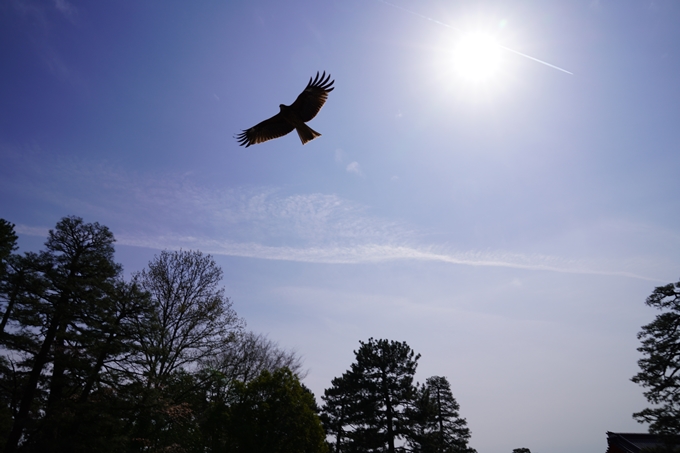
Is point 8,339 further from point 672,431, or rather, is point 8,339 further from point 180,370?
point 672,431

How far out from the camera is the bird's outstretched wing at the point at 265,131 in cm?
1073

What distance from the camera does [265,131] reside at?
35.6 ft

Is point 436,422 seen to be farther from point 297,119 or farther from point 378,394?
point 297,119

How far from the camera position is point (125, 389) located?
50.0ft

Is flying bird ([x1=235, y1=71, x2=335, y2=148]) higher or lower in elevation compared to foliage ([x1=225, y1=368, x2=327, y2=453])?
higher

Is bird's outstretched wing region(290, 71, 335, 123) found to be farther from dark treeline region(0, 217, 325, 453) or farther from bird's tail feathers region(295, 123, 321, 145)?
dark treeline region(0, 217, 325, 453)

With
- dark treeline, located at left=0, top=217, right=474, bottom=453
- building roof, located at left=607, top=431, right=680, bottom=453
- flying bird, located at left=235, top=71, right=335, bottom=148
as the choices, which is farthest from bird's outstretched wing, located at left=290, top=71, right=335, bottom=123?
building roof, located at left=607, top=431, right=680, bottom=453

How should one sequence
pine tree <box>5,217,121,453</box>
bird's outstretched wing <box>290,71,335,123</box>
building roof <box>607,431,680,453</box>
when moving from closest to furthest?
bird's outstretched wing <box>290,71,335,123</box>
pine tree <box>5,217,121,453</box>
building roof <box>607,431,680,453</box>

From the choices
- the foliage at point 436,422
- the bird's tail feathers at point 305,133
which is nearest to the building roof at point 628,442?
the foliage at point 436,422

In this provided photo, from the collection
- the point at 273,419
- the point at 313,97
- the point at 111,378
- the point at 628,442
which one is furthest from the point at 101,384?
the point at 628,442

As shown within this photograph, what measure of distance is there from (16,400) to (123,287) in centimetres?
542

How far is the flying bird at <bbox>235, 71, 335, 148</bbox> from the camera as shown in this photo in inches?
387

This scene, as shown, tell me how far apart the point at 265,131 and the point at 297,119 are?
3.55 ft

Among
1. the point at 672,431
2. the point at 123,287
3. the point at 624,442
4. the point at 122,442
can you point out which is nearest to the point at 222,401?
the point at 122,442
